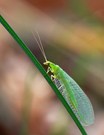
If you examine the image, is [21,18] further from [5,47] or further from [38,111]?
[38,111]

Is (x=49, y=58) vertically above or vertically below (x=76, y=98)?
above

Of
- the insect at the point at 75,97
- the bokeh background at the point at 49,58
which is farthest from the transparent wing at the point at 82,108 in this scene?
the bokeh background at the point at 49,58

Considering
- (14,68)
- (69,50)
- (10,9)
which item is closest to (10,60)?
(14,68)

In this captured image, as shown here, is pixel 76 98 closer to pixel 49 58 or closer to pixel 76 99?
pixel 76 99

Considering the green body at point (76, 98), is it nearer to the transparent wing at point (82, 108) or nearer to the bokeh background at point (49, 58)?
the transparent wing at point (82, 108)

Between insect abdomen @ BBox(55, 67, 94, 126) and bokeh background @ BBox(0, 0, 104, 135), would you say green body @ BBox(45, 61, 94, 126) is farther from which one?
bokeh background @ BBox(0, 0, 104, 135)

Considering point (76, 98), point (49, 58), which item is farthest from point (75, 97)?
point (49, 58)
